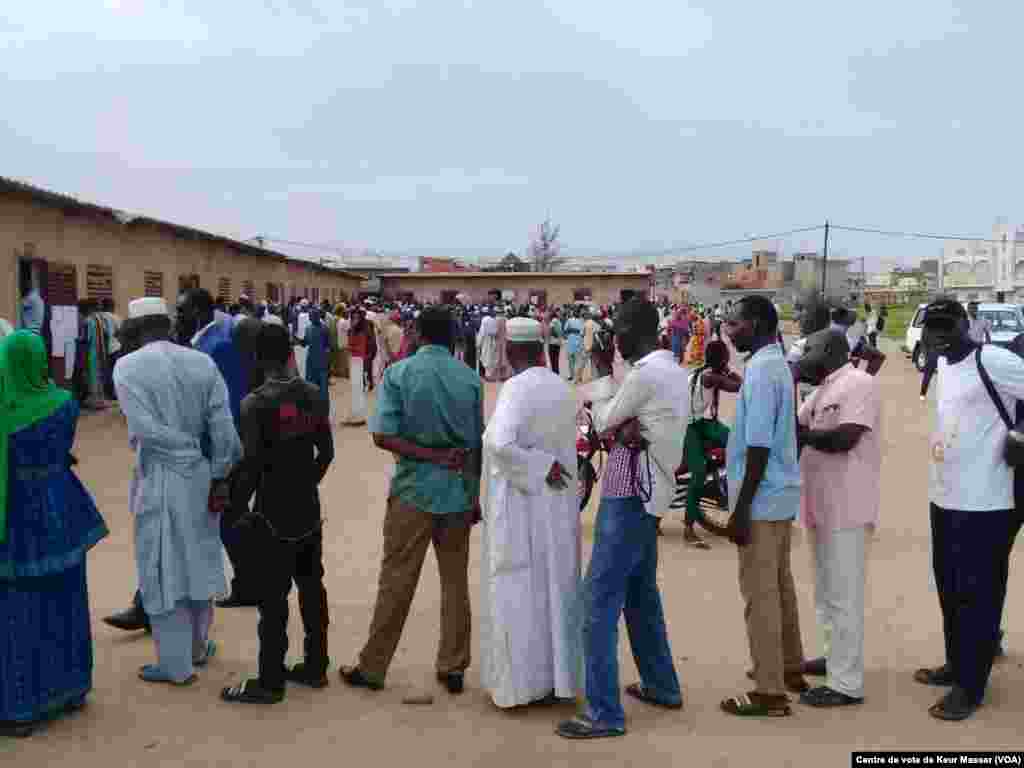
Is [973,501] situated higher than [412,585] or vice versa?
[973,501]

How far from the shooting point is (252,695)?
4168 mm

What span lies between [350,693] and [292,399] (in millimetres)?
1326

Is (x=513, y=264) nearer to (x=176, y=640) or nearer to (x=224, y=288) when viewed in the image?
(x=224, y=288)

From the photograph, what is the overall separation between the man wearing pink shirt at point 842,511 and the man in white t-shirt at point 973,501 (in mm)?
309

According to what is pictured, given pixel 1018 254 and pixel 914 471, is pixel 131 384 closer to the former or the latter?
pixel 914 471

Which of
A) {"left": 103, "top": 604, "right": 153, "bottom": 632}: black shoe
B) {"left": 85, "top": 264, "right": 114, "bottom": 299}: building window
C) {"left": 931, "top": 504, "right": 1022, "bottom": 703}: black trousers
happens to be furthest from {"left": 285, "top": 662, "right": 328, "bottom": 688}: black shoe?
{"left": 85, "top": 264, "right": 114, "bottom": 299}: building window

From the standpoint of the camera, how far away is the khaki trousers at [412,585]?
167 inches

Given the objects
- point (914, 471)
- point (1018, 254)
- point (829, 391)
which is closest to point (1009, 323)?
point (914, 471)

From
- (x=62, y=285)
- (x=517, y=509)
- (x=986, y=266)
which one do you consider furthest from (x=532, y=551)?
(x=986, y=266)

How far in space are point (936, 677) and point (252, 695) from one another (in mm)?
3060

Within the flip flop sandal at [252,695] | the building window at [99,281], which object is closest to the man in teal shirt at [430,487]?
the flip flop sandal at [252,695]

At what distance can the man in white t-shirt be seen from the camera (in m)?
4.06

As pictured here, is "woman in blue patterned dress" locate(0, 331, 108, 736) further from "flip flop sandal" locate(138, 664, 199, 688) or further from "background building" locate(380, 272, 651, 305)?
"background building" locate(380, 272, 651, 305)

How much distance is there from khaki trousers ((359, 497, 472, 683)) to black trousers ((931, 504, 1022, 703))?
6.89ft
